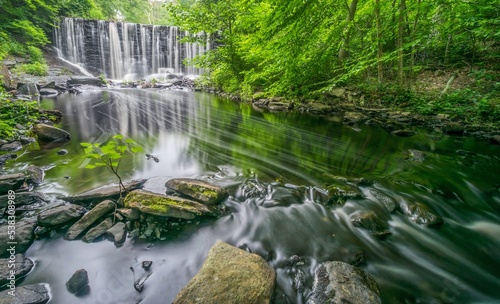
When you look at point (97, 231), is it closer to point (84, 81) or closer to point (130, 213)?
point (130, 213)

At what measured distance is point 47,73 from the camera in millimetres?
17984

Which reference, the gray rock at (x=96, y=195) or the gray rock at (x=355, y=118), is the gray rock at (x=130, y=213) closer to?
the gray rock at (x=96, y=195)

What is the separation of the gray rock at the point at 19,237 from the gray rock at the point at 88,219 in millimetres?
300

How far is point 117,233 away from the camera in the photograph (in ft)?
7.50

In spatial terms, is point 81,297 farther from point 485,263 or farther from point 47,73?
point 47,73

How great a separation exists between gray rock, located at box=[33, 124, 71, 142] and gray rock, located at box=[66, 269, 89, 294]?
15.2 ft

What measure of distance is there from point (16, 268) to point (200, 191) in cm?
171

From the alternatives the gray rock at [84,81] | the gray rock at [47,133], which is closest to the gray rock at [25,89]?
the gray rock at [84,81]

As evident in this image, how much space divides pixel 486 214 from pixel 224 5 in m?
14.4

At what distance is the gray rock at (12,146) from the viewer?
4.44m

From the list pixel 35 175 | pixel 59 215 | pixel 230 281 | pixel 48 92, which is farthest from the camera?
pixel 48 92

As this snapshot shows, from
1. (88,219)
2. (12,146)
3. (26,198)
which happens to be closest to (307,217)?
(88,219)

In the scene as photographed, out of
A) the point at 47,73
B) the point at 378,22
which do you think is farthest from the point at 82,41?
the point at 378,22

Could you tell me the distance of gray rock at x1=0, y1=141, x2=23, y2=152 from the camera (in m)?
4.44
